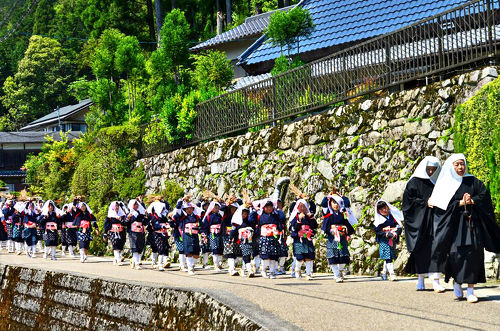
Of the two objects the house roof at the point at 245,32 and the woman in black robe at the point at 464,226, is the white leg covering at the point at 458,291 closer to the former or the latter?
the woman in black robe at the point at 464,226

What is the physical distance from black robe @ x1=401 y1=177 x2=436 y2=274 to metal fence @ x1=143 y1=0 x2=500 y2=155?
3.79 meters

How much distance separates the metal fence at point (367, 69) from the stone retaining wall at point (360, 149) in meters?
Answer: 0.54

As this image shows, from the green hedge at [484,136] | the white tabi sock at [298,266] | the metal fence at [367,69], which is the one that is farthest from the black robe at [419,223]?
the white tabi sock at [298,266]

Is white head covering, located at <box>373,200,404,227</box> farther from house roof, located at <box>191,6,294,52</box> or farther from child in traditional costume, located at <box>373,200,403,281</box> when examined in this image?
house roof, located at <box>191,6,294,52</box>

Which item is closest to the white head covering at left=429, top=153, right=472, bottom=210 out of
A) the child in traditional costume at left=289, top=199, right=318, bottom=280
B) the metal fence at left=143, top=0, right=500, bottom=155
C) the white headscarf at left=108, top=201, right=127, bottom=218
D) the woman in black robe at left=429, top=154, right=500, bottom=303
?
the woman in black robe at left=429, top=154, right=500, bottom=303

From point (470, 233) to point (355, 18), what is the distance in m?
17.0

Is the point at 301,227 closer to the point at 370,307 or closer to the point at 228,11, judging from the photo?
the point at 370,307

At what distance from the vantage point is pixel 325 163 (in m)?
18.2

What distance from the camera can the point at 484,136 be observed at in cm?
1259

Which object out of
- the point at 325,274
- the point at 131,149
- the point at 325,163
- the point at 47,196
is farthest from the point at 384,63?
the point at 47,196

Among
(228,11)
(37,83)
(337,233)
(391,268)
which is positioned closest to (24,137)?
(37,83)

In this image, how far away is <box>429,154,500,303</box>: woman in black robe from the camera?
10.1 metres

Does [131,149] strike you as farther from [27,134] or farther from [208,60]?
[27,134]

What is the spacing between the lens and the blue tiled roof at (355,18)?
951 inches
